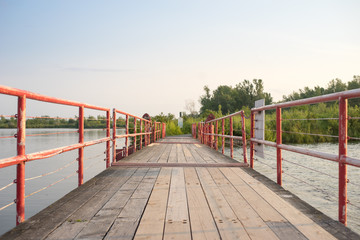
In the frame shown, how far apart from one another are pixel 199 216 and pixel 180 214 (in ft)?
0.51

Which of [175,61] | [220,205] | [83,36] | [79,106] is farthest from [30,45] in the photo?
[220,205]

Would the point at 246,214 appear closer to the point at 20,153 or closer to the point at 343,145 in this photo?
the point at 343,145

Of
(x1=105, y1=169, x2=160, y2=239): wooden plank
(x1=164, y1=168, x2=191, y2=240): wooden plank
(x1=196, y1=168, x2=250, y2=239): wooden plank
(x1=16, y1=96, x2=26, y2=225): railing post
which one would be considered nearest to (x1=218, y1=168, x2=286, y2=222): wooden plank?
(x1=196, y1=168, x2=250, y2=239): wooden plank

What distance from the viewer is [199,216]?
7.30 ft

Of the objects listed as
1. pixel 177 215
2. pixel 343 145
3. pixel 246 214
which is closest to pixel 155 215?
pixel 177 215

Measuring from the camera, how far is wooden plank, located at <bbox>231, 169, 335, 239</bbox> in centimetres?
190

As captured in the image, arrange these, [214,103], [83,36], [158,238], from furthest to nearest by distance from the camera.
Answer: [214,103] < [83,36] < [158,238]

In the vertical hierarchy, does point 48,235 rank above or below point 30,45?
below

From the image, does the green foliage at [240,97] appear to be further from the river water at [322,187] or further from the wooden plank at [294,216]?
the wooden plank at [294,216]

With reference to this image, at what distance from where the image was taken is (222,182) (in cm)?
356

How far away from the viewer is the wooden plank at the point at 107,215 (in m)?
1.89

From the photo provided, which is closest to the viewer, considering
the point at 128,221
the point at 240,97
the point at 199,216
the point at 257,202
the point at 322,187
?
the point at 128,221

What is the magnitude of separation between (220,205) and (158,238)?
879 mm

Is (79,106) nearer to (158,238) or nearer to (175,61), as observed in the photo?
(158,238)
